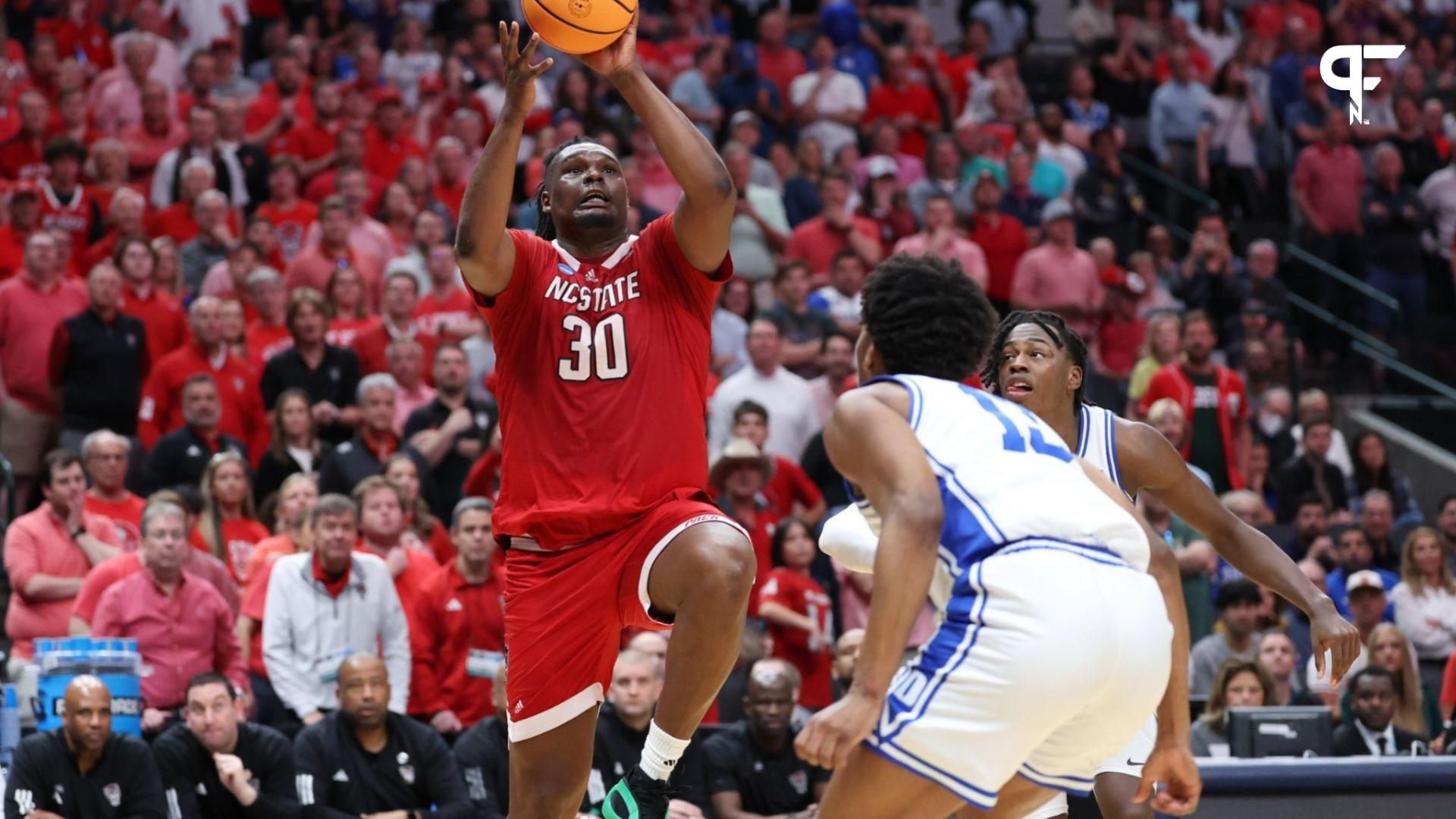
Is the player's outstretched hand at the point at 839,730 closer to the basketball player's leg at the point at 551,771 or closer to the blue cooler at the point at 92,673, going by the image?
the basketball player's leg at the point at 551,771

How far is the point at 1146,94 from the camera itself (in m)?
19.7

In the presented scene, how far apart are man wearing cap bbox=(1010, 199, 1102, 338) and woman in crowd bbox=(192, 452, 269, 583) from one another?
21.6 ft

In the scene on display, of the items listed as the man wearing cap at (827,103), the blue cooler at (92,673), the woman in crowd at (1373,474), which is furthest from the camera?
the man wearing cap at (827,103)

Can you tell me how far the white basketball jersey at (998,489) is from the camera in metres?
4.76

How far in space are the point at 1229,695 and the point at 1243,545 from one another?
502 centimetres

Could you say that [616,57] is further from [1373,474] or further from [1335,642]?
[1373,474]

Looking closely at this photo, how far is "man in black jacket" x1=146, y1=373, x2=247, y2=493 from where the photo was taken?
12.2 metres

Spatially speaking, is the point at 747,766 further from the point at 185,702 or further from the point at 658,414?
the point at 658,414

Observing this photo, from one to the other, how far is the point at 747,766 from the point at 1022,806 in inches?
208

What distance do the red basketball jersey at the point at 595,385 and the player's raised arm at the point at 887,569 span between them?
57.2 inches

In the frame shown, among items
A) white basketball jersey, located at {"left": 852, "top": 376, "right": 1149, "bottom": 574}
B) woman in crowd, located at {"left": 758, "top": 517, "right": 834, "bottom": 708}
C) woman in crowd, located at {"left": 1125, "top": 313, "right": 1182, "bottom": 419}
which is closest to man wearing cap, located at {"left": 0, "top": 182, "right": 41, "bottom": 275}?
woman in crowd, located at {"left": 758, "top": 517, "right": 834, "bottom": 708}

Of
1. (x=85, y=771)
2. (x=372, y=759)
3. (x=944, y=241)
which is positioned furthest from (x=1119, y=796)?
(x=944, y=241)

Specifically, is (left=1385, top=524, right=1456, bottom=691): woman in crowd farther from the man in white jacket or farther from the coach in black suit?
the man in white jacket

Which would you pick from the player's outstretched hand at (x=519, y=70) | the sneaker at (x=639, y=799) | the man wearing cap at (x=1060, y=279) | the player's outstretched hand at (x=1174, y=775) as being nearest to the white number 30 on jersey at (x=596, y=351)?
the player's outstretched hand at (x=519, y=70)
